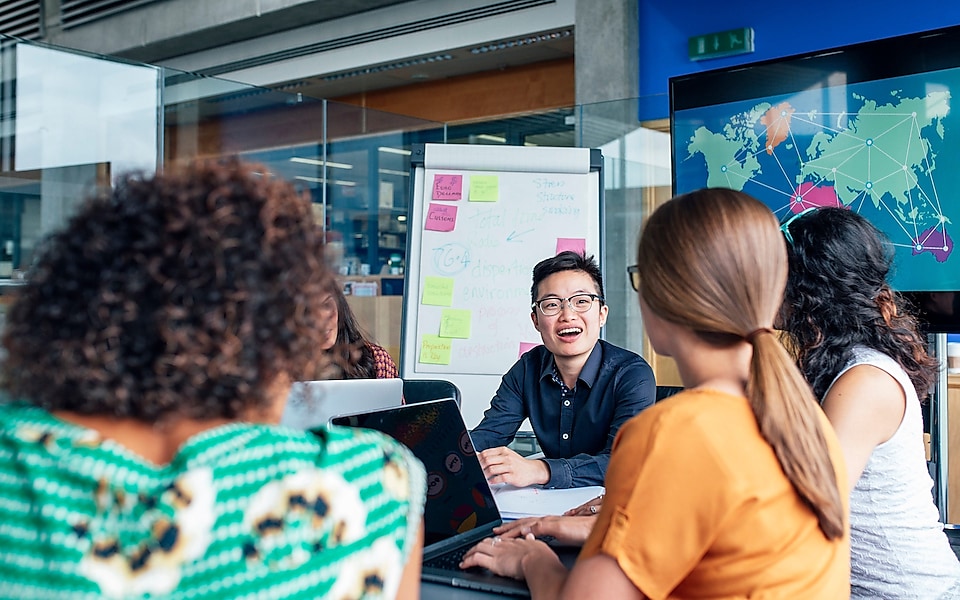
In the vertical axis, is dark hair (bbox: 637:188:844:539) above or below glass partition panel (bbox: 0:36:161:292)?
below

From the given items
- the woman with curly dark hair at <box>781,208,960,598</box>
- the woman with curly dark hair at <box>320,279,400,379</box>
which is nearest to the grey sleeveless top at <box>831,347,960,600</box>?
the woman with curly dark hair at <box>781,208,960,598</box>

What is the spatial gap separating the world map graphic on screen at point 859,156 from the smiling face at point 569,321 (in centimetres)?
112

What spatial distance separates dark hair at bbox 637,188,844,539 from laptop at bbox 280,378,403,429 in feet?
1.84

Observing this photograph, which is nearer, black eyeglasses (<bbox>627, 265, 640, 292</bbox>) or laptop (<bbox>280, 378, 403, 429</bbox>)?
black eyeglasses (<bbox>627, 265, 640, 292</bbox>)

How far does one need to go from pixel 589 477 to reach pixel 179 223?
Answer: 1.61 metres

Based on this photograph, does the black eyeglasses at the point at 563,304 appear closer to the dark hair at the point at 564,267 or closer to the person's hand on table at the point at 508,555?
the dark hair at the point at 564,267

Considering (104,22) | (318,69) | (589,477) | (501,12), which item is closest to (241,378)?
(589,477)

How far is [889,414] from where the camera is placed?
1574 mm

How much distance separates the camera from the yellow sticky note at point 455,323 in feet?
12.1

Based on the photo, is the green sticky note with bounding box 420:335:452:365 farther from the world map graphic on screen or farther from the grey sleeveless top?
the grey sleeveless top

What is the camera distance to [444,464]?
64.7 inches

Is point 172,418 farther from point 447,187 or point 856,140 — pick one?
point 447,187

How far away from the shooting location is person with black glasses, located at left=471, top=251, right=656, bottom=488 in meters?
2.53

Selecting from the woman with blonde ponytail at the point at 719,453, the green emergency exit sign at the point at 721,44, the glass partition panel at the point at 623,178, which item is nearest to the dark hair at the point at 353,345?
the woman with blonde ponytail at the point at 719,453
